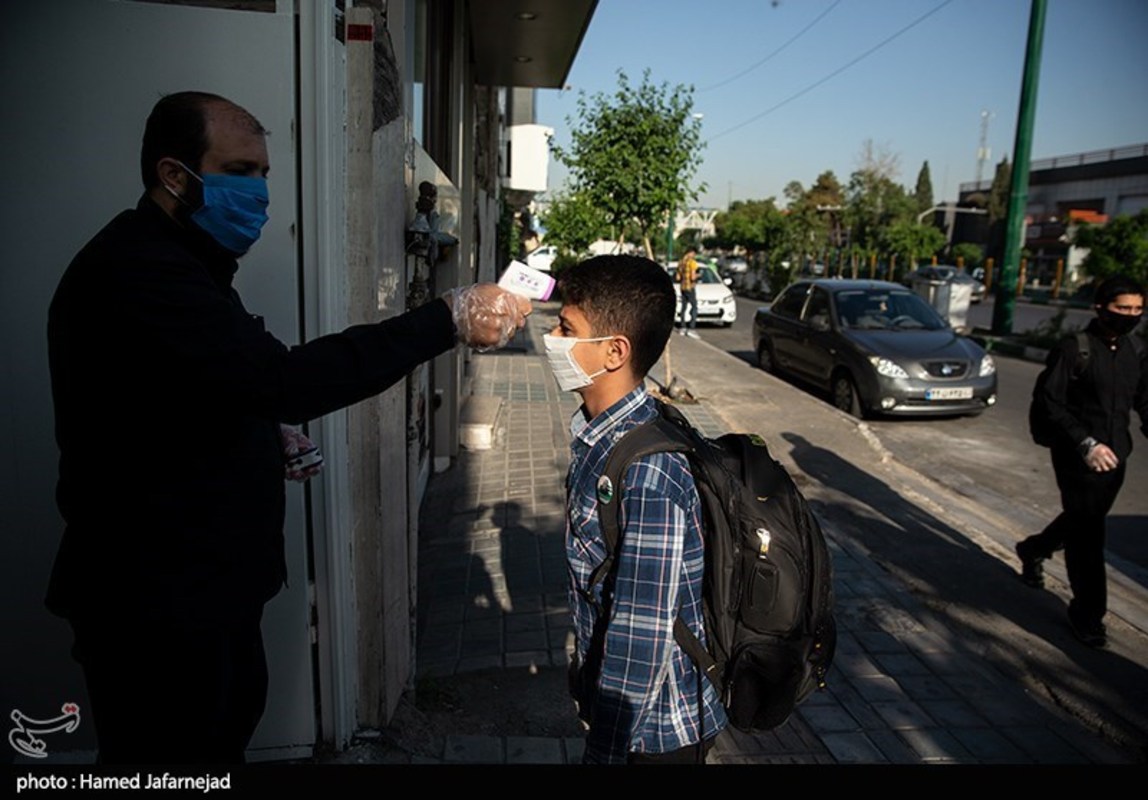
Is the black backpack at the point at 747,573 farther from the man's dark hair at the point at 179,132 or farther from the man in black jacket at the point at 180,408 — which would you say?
the man's dark hair at the point at 179,132

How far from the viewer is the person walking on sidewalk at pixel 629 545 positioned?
5.59 feet

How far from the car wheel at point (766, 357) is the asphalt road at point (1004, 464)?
1038mm

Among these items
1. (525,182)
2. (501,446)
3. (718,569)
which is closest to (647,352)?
(718,569)

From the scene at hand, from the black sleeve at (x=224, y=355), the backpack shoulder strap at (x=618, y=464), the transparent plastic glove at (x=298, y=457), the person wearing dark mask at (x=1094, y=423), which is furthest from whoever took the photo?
the person wearing dark mask at (x=1094, y=423)

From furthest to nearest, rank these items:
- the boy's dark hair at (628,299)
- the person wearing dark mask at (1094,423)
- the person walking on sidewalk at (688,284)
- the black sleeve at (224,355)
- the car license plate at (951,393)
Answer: the person walking on sidewalk at (688,284) < the car license plate at (951,393) < the person wearing dark mask at (1094,423) < the boy's dark hair at (628,299) < the black sleeve at (224,355)

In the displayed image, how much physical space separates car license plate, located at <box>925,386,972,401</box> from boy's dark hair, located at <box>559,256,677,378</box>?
29.2 feet

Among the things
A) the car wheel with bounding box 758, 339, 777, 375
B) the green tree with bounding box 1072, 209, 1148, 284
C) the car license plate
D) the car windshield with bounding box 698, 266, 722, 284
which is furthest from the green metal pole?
the car license plate

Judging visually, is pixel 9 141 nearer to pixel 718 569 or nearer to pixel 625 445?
pixel 625 445

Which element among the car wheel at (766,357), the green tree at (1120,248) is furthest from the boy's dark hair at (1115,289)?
the green tree at (1120,248)

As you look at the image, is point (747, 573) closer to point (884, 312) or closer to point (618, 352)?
point (618, 352)

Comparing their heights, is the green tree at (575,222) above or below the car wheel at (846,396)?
above

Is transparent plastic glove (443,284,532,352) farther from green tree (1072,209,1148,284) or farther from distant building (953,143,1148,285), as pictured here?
distant building (953,143,1148,285)

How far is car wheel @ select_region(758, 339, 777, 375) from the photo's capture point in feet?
43.6

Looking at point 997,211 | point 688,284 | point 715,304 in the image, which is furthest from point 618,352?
point 997,211
